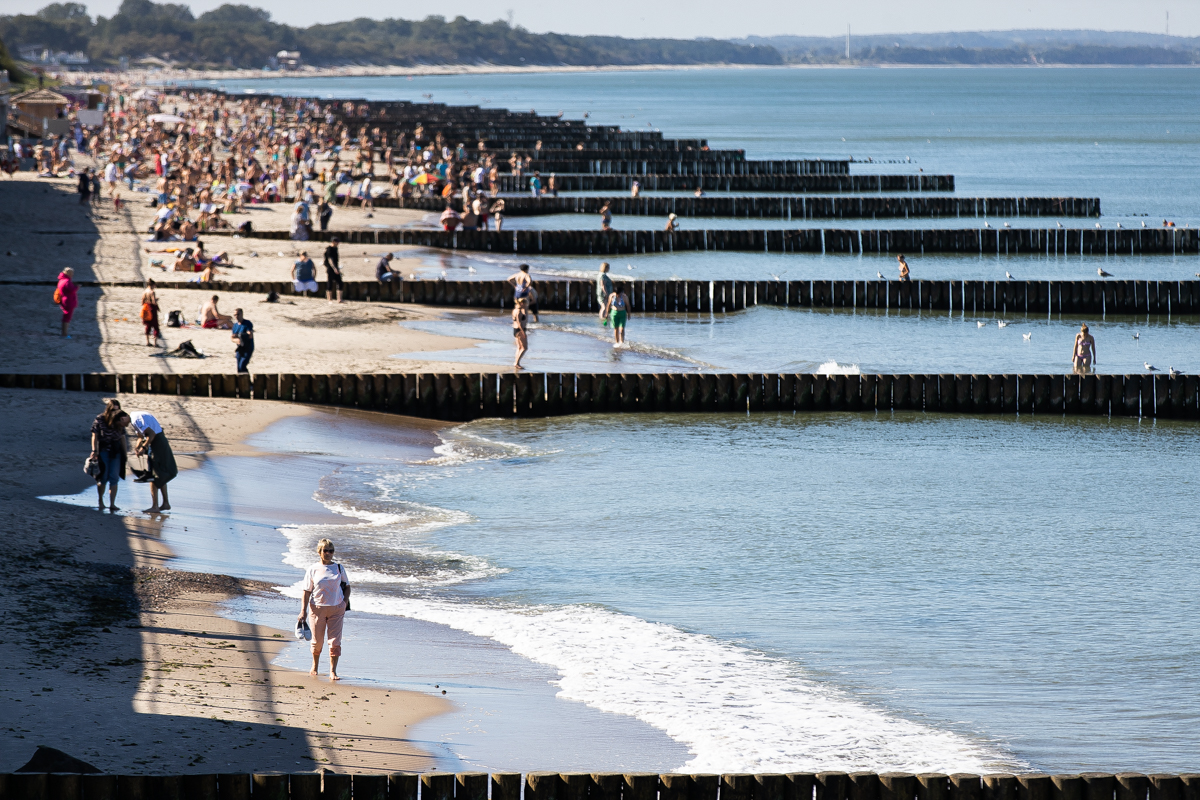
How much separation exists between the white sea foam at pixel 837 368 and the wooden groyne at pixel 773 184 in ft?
162

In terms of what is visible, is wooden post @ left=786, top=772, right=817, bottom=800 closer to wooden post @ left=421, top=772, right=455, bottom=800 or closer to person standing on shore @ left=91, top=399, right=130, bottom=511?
wooden post @ left=421, top=772, right=455, bottom=800

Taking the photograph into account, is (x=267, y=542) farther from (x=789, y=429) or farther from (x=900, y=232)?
(x=900, y=232)

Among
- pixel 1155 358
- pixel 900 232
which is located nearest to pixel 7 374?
pixel 1155 358

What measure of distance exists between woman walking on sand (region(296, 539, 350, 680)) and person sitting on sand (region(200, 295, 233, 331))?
22.1m

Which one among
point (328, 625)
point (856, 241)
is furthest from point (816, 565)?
point (856, 241)

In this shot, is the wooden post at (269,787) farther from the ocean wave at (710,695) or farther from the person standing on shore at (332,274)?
the person standing on shore at (332,274)

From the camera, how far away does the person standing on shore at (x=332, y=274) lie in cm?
3941

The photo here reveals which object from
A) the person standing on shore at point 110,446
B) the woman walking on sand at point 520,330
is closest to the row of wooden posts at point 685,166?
the woman walking on sand at point 520,330

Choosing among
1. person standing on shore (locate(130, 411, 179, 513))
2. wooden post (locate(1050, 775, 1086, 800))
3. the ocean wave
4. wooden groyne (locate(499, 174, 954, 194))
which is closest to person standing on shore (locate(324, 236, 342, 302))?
person standing on shore (locate(130, 411, 179, 513))

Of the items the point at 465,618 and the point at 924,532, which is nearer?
the point at 465,618

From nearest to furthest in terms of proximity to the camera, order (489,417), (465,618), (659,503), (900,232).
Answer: (465,618) → (659,503) → (489,417) → (900,232)

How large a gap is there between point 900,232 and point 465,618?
1903 inches

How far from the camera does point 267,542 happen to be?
18.7 m

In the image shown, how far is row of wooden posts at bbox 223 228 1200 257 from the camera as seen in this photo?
58.0 m
